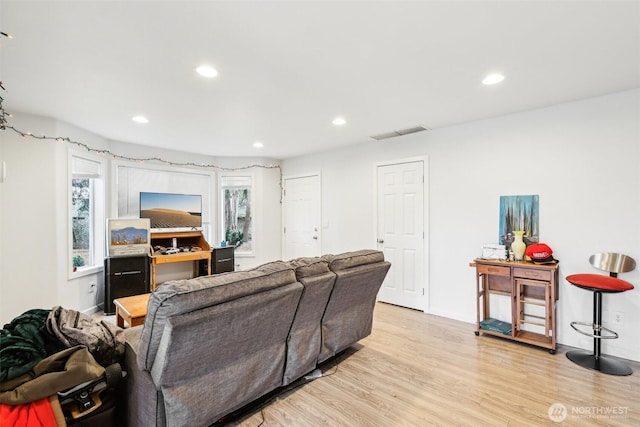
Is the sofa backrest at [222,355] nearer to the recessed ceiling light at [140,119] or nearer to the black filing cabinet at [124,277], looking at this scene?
the recessed ceiling light at [140,119]

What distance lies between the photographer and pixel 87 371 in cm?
141

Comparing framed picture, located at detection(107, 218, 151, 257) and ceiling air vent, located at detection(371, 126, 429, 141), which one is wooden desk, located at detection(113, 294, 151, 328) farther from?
ceiling air vent, located at detection(371, 126, 429, 141)

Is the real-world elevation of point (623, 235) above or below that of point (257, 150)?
below

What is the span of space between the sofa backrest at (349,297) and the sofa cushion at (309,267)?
0.35 ft

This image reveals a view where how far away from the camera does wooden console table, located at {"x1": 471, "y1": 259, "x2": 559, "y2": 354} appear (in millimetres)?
2881

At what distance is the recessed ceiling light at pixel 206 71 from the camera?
229cm

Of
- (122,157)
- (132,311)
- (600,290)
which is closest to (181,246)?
(122,157)

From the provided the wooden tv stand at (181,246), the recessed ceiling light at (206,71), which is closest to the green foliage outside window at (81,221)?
the wooden tv stand at (181,246)

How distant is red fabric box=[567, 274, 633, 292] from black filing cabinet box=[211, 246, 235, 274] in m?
4.74

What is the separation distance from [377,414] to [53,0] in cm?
308

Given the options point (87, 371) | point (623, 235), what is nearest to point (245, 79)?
point (87, 371)

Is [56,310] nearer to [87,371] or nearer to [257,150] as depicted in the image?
[87,371]

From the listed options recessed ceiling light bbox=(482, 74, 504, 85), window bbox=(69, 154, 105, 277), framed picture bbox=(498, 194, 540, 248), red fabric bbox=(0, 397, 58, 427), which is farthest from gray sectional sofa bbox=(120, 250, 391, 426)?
window bbox=(69, 154, 105, 277)

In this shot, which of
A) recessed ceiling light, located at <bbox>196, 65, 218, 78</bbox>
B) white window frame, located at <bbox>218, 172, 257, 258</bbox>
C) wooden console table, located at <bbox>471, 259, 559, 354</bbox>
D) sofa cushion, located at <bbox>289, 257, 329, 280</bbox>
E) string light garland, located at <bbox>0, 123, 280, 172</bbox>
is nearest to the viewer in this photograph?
sofa cushion, located at <bbox>289, 257, 329, 280</bbox>
